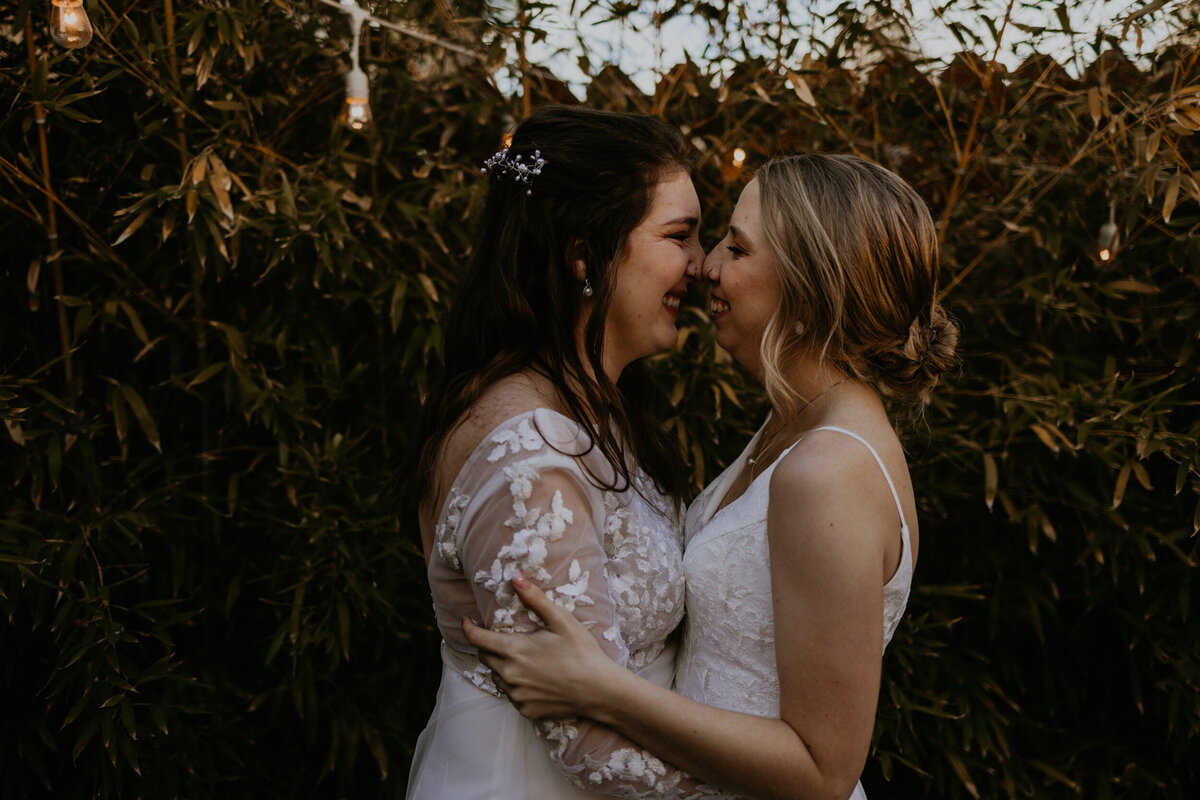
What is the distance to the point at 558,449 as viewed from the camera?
1.44 m

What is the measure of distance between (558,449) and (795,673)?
1.65 feet

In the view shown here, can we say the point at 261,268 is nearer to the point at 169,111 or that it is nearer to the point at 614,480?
the point at 169,111

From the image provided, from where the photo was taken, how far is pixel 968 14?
8.79 feet

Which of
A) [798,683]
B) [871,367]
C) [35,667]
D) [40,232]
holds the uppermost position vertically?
[871,367]

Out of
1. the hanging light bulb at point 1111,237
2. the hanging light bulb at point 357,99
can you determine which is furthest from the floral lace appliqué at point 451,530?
the hanging light bulb at point 1111,237

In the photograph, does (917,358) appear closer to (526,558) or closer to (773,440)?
(773,440)

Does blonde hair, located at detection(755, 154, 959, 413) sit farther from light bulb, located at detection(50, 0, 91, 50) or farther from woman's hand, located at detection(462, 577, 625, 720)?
light bulb, located at detection(50, 0, 91, 50)

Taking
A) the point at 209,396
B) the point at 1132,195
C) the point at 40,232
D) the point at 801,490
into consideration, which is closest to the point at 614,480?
the point at 801,490

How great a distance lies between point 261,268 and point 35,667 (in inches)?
48.5

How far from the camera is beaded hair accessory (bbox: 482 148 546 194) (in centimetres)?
170

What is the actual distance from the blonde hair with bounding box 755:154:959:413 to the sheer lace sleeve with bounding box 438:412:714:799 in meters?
Answer: 0.51

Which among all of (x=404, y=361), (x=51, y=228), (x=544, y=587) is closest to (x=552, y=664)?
(x=544, y=587)

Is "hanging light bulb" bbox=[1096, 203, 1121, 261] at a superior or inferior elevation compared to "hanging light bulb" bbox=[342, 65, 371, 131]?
superior

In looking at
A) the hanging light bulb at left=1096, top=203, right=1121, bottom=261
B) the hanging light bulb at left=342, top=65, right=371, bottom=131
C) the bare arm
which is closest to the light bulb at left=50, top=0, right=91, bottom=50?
the hanging light bulb at left=342, top=65, right=371, bottom=131
